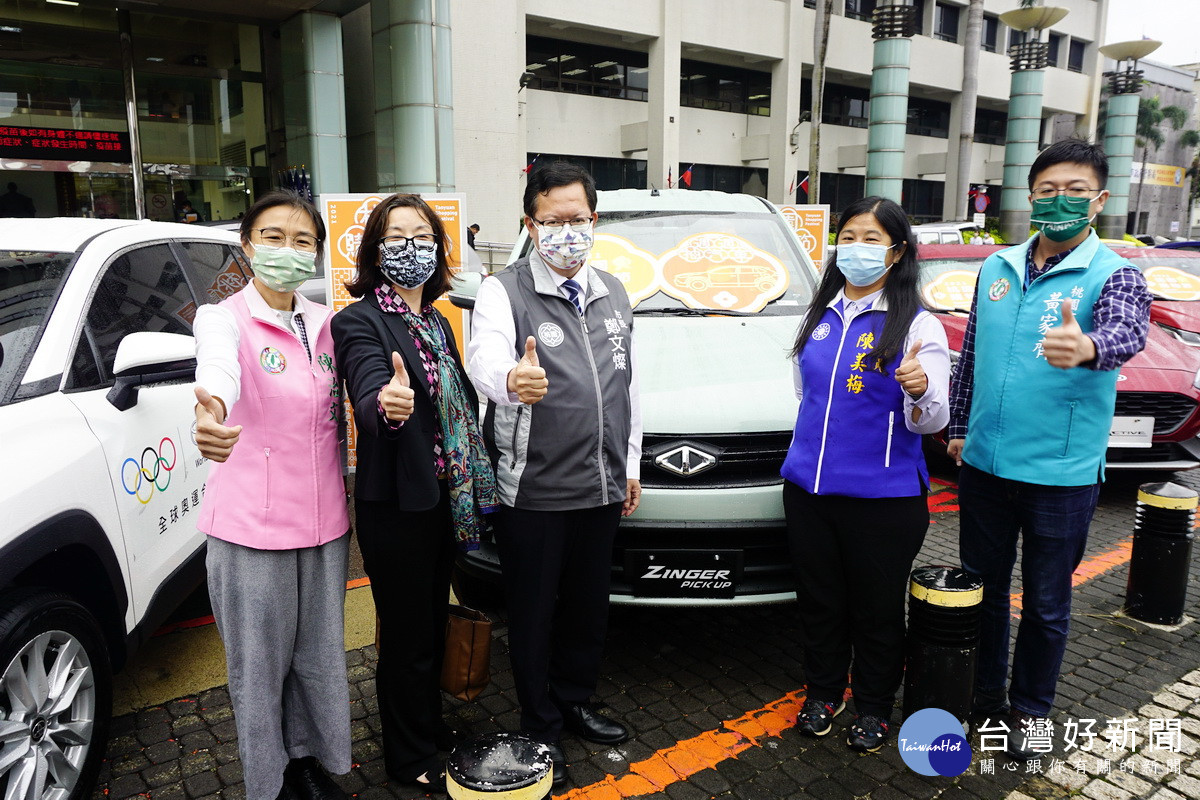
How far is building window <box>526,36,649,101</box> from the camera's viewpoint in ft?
85.6

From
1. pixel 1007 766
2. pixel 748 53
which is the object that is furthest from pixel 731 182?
pixel 1007 766

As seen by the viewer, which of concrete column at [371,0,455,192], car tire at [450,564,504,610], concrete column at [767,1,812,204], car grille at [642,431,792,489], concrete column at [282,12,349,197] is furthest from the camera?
concrete column at [767,1,812,204]

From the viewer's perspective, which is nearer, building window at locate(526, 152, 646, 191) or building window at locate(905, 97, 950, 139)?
building window at locate(526, 152, 646, 191)

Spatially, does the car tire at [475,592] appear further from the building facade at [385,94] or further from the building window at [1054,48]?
the building window at [1054,48]

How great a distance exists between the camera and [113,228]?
3.33 metres

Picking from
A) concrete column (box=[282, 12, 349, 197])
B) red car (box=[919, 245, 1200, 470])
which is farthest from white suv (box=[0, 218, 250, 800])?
concrete column (box=[282, 12, 349, 197])

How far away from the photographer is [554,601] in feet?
9.37

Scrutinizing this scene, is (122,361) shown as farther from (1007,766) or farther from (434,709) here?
(1007,766)

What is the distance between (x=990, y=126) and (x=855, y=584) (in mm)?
44918

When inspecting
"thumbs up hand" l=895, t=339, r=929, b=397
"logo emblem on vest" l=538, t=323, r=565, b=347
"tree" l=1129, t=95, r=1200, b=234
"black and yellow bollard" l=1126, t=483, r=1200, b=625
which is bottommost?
"black and yellow bollard" l=1126, t=483, r=1200, b=625

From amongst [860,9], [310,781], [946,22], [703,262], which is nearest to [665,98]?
[860,9]

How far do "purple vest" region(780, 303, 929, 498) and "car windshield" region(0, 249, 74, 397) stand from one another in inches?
104

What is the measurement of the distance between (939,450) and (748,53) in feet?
83.6

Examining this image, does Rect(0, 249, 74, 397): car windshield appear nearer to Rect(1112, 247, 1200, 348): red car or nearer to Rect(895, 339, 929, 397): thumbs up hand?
Rect(895, 339, 929, 397): thumbs up hand
